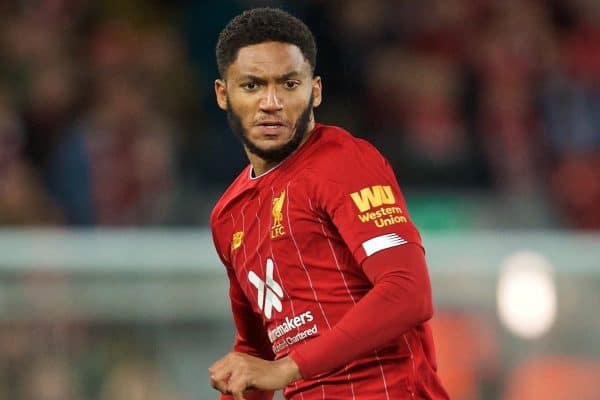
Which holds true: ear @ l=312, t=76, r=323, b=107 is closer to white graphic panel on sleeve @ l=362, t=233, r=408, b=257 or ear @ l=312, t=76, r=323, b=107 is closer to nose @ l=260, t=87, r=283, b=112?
nose @ l=260, t=87, r=283, b=112

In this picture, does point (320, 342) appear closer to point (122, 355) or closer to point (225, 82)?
point (225, 82)

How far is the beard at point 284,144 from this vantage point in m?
3.65

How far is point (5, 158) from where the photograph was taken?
7.45 metres

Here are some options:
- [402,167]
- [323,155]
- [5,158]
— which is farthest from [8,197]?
[323,155]

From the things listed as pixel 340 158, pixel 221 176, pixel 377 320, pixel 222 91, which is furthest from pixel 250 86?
pixel 221 176

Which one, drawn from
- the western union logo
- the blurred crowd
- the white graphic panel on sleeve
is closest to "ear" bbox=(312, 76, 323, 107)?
the western union logo

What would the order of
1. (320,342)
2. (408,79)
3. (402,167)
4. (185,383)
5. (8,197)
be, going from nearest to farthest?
(320,342) < (185,383) < (8,197) < (402,167) < (408,79)

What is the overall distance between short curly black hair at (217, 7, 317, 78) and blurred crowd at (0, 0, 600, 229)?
149 inches

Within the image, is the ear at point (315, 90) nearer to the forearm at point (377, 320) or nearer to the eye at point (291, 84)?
the eye at point (291, 84)

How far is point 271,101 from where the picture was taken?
11.8 feet

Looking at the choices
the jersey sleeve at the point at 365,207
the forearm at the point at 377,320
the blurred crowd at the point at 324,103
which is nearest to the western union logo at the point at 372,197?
the jersey sleeve at the point at 365,207

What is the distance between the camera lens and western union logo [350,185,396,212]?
3.41m

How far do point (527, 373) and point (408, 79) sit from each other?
7.93ft

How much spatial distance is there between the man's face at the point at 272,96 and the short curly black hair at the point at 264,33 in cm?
2
